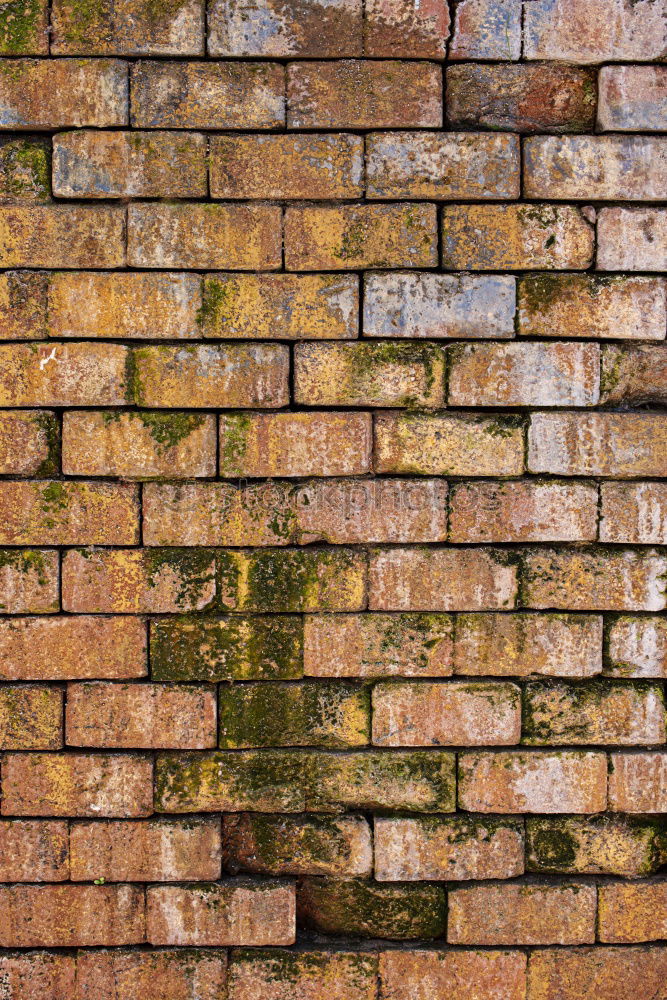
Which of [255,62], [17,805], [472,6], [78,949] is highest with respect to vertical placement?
[472,6]

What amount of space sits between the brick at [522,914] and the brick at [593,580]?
0.89 meters

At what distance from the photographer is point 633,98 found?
2.21 metres

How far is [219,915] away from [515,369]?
6.34ft

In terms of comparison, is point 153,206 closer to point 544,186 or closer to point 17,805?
point 544,186

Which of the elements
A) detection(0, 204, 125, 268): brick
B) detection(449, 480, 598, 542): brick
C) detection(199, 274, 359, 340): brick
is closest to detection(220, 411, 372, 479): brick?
detection(199, 274, 359, 340): brick

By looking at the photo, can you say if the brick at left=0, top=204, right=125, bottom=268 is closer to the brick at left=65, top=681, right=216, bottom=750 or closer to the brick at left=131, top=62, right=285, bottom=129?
the brick at left=131, top=62, right=285, bottom=129

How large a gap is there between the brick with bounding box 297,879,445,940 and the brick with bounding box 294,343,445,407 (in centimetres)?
153

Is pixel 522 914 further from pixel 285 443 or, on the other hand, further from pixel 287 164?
pixel 287 164

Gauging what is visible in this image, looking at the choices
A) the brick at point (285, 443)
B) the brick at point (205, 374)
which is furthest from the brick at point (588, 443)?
the brick at point (205, 374)

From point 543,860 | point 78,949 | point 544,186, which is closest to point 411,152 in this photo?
point 544,186

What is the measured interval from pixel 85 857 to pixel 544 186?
253cm

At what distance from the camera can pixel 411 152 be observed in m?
2.20

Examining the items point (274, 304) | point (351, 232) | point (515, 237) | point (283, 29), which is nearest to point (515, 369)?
point (515, 237)

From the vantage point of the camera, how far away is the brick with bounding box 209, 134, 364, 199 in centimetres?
219
